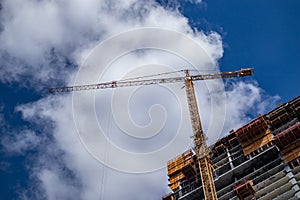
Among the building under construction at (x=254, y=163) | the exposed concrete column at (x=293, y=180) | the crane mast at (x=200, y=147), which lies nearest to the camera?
the exposed concrete column at (x=293, y=180)

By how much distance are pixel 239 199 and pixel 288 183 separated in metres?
9.49

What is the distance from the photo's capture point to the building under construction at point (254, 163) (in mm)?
A: 71938

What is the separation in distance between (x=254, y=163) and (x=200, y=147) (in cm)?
1752

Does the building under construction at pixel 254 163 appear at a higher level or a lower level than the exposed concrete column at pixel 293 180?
higher

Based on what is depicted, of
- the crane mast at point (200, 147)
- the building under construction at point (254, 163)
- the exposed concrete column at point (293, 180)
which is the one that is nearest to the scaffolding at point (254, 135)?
the building under construction at point (254, 163)

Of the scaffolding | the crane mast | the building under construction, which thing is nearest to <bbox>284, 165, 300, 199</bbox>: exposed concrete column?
the building under construction

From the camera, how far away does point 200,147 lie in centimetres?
9506

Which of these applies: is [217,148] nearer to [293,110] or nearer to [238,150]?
[238,150]

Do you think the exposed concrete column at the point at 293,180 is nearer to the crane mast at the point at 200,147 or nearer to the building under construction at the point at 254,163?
the building under construction at the point at 254,163

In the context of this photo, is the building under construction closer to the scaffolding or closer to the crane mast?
the scaffolding

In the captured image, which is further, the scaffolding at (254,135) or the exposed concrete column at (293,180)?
the scaffolding at (254,135)

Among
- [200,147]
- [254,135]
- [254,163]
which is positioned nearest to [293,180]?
[254,163]

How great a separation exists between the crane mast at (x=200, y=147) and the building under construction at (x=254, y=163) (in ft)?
4.74

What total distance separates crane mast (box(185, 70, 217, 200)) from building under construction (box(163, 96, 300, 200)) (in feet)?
4.74
